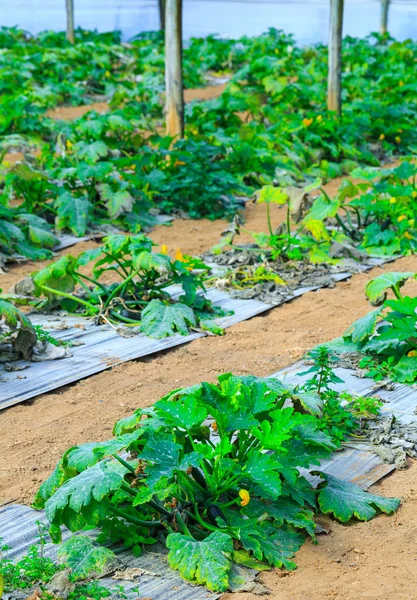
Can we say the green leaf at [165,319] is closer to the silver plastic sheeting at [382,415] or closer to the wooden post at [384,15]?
the silver plastic sheeting at [382,415]

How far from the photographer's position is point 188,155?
34.1ft

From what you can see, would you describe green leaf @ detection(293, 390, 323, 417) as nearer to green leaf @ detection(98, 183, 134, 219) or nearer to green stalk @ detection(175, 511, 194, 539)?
green stalk @ detection(175, 511, 194, 539)

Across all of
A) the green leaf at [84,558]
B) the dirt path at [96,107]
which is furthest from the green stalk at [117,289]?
the dirt path at [96,107]

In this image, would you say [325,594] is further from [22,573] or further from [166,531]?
[22,573]

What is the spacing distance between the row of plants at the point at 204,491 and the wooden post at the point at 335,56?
10.5 m

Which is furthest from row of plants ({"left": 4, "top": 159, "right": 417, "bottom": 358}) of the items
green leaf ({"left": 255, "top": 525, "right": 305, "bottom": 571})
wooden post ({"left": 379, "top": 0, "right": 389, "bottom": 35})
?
wooden post ({"left": 379, "top": 0, "right": 389, "bottom": 35})

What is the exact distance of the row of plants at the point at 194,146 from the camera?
9258 millimetres

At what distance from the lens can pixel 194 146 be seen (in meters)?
10.5

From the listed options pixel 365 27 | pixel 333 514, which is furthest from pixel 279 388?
pixel 365 27

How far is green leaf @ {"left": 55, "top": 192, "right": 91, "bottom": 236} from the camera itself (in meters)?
8.89

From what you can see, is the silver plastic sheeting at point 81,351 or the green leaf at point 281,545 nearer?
the green leaf at point 281,545

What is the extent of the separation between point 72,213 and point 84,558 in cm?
591

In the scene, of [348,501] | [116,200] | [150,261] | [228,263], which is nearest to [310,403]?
[348,501]

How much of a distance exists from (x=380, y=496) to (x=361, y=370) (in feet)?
5.42
